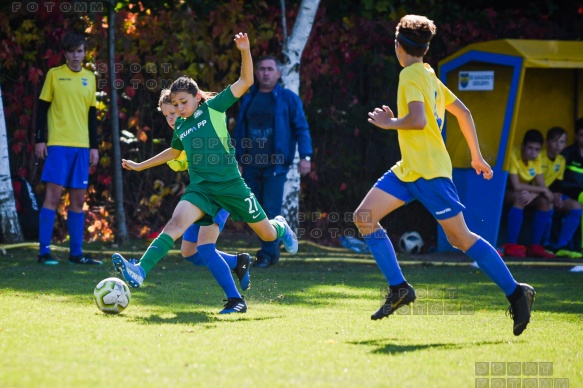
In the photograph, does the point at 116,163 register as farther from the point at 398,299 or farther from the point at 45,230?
the point at 398,299

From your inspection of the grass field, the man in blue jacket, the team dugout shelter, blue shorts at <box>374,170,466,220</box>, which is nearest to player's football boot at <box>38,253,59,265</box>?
the grass field

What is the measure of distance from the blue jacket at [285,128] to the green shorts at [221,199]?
3096 millimetres

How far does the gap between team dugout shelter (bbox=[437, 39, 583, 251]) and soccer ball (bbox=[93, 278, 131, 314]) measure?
6.48 m

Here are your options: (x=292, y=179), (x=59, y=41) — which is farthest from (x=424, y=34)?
(x=59, y=41)

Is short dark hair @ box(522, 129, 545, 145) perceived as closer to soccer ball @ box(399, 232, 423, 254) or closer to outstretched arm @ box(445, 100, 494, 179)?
soccer ball @ box(399, 232, 423, 254)

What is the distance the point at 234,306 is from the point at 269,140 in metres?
3.74

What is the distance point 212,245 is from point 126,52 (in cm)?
592

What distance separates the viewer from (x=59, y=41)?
12148 millimetres

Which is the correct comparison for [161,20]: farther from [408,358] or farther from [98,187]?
[408,358]

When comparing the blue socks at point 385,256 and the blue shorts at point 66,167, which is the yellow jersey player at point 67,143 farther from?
the blue socks at point 385,256

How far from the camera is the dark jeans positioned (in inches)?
392

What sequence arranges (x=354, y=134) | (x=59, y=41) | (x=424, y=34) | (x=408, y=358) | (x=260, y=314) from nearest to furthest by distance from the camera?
(x=408, y=358) → (x=424, y=34) → (x=260, y=314) → (x=59, y=41) → (x=354, y=134)

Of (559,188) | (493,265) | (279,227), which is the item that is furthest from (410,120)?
(559,188)

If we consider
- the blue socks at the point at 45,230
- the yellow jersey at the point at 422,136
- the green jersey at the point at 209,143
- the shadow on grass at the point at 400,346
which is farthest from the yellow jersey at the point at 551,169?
the shadow on grass at the point at 400,346
